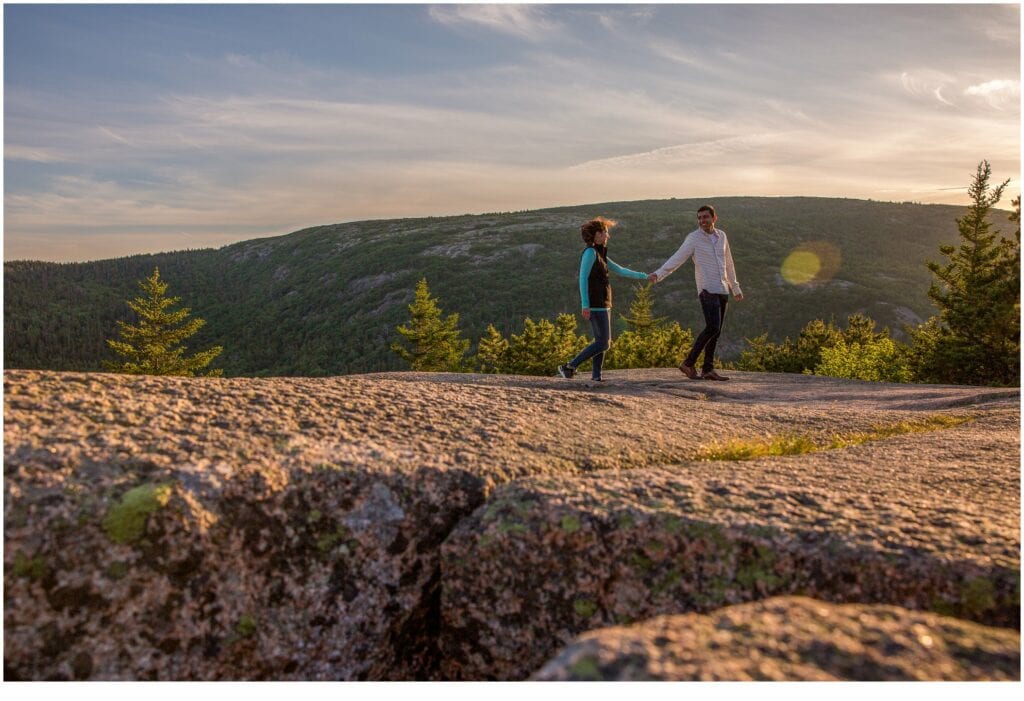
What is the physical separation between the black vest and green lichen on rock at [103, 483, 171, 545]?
26.7 ft

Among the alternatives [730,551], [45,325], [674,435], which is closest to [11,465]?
[730,551]

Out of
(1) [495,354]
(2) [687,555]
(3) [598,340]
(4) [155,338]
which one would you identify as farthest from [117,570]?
(4) [155,338]

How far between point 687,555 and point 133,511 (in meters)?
2.00

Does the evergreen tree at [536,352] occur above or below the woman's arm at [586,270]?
below

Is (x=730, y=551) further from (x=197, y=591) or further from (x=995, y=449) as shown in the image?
(x=995, y=449)

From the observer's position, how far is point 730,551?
2.37 metres

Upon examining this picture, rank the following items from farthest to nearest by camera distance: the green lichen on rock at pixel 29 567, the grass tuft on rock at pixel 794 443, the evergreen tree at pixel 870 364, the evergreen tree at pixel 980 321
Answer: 1. the evergreen tree at pixel 870 364
2. the evergreen tree at pixel 980 321
3. the grass tuft on rock at pixel 794 443
4. the green lichen on rock at pixel 29 567

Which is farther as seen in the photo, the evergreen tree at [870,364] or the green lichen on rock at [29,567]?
the evergreen tree at [870,364]

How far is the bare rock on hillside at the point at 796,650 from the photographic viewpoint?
1.60 m

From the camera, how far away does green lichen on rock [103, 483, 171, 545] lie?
2.25 metres

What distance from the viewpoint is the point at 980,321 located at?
85.9 ft

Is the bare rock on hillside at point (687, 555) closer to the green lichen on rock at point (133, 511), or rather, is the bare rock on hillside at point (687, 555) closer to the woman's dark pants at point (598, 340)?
the green lichen on rock at point (133, 511)

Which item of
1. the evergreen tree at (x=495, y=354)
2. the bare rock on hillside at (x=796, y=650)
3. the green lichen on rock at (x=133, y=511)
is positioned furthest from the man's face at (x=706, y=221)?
the evergreen tree at (x=495, y=354)

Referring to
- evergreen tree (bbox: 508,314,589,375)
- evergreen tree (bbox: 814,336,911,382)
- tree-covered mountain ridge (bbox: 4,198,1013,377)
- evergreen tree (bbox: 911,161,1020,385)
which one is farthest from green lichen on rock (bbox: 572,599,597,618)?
tree-covered mountain ridge (bbox: 4,198,1013,377)
